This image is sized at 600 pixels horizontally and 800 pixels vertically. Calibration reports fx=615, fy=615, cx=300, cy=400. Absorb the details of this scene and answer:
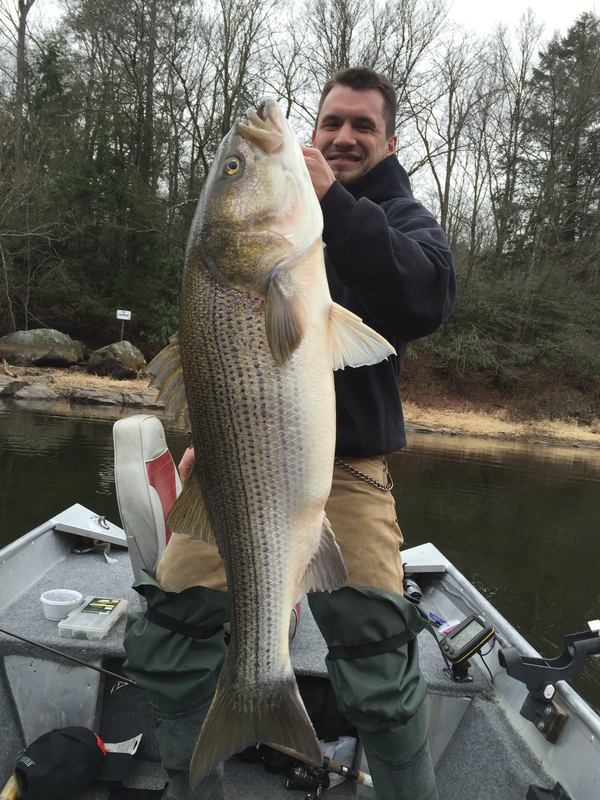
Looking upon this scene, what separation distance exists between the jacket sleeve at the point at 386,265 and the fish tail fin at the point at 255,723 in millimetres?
1235

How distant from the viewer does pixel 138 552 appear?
122 inches

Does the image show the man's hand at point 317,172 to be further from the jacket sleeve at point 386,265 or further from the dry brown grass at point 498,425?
the dry brown grass at point 498,425

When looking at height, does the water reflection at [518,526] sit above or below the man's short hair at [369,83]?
below

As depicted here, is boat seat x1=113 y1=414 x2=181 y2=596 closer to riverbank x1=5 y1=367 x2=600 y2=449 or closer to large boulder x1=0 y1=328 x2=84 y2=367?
riverbank x1=5 y1=367 x2=600 y2=449

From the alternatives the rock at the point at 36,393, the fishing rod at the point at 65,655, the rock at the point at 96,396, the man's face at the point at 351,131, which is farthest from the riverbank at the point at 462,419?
the man's face at the point at 351,131

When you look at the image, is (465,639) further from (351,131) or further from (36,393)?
(36,393)

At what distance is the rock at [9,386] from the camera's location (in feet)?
61.8

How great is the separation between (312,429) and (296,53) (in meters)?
27.4

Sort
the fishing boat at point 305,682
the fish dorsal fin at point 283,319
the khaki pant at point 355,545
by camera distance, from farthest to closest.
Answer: the fishing boat at point 305,682
the khaki pant at point 355,545
the fish dorsal fin at point 283,319

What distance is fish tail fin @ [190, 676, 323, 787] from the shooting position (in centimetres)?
187

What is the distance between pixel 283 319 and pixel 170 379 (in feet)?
1.68

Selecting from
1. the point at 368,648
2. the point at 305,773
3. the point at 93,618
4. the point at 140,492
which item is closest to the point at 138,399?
the point at 93,618

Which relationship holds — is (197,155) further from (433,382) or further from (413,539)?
(413,539)

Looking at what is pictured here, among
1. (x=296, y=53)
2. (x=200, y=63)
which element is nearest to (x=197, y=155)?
(x=200, y=63)
